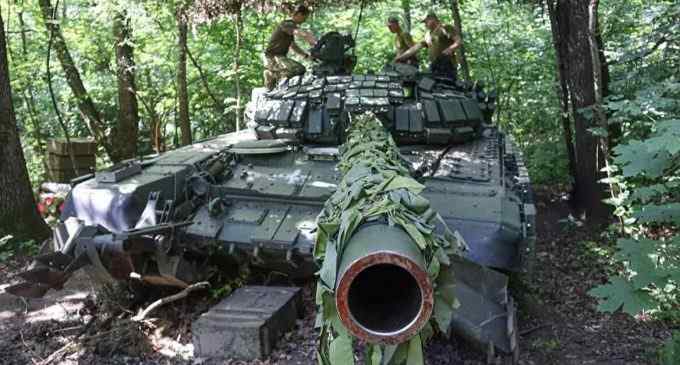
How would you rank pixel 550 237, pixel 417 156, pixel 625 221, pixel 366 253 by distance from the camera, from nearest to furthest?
pixel 366 253 < pixel 417 156 < pixel 625 221 < pixel 550 237

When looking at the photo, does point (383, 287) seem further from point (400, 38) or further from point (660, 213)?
point (400, 38)

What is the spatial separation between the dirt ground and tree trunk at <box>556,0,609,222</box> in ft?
7.12

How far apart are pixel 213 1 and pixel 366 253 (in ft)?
38.5

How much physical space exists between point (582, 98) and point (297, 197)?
17.5ft

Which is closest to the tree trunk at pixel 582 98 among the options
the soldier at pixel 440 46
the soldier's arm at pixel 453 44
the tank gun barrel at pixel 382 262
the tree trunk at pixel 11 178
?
the soldier's arm at pixel 453 44

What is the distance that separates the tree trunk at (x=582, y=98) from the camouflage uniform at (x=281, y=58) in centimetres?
389

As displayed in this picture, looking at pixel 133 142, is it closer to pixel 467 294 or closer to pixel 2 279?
pixel 2 279

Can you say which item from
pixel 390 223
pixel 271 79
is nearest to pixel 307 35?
pixel 271 79

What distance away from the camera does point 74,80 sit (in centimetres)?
1322

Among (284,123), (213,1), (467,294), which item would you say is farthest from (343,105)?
(213,1)

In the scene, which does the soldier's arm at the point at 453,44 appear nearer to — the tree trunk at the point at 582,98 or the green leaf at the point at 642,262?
the tree trunk at the point at 582,98

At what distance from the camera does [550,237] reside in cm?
942

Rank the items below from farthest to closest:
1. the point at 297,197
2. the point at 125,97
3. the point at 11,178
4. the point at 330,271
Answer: the point at 125,97 < the point at 11,178 < the point at 297,197 < the point at 330,271

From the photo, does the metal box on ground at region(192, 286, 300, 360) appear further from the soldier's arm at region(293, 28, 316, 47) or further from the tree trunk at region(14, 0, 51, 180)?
the tree trunk at region(14, 0, 51, 180)
